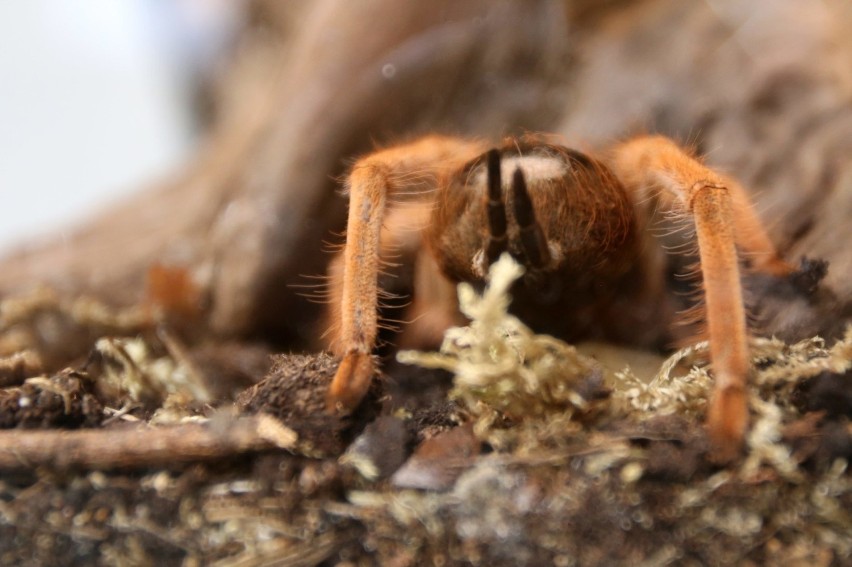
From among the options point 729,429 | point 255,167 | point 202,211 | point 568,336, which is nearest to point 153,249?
point 202,211

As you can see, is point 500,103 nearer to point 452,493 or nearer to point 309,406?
point 309,406

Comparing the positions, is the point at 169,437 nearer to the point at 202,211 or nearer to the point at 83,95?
the point at 202,211

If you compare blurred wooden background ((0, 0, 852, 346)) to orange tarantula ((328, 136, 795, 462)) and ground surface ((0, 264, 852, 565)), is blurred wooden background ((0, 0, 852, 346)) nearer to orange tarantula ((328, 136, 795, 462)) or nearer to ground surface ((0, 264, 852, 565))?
orange tarantula ((328, 136, 795, 462))

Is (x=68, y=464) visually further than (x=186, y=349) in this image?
No

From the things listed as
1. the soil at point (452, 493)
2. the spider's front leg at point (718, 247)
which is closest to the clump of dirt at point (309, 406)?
the soil at point (452, 493)

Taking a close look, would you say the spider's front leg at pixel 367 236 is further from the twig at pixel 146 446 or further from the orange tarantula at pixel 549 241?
the twig at pixel 146 446

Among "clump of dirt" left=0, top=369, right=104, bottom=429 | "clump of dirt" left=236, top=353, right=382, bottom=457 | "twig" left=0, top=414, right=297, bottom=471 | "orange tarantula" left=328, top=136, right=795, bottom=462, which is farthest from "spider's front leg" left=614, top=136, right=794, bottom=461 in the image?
"clump of dirt" left=0, top=369, right=104, bottom=429
